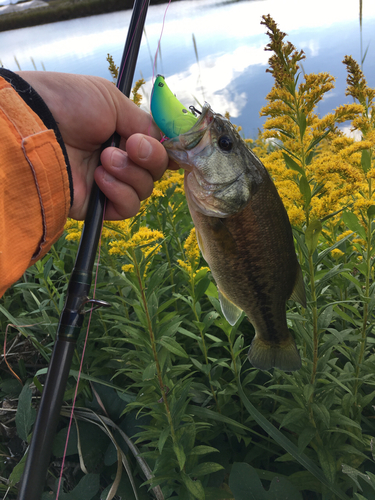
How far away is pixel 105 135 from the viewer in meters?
1.61

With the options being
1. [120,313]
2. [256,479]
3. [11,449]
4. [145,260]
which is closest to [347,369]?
[256,479]

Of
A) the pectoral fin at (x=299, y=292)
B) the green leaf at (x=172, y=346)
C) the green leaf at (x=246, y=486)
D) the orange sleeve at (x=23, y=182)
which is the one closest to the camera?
the orange sleeve at (x=23, y=182)

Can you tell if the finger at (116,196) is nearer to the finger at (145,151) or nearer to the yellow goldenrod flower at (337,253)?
the finger at (145,151)

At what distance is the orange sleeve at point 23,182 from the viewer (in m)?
1.10

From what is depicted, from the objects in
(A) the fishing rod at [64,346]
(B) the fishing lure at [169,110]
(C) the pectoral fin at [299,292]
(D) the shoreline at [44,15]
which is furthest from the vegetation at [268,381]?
(D) the shoreline at [44,15]

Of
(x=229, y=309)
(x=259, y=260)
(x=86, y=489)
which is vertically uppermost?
(x=259, y=260)

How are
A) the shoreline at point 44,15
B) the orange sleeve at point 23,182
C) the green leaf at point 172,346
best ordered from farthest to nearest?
the shoreline at point 44,15
the green leaf at point 172,346
the orange sleeve at point 23,182

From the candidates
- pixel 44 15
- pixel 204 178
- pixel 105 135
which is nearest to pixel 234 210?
pixel 204 178

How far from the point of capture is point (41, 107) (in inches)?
→ 48.3

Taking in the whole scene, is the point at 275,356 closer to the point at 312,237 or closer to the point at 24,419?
the point at 312,237

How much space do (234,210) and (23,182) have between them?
2.34 feet

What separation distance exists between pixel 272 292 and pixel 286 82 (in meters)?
0.93

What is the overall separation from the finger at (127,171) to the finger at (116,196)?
0.02 metres

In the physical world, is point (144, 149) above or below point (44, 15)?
below
